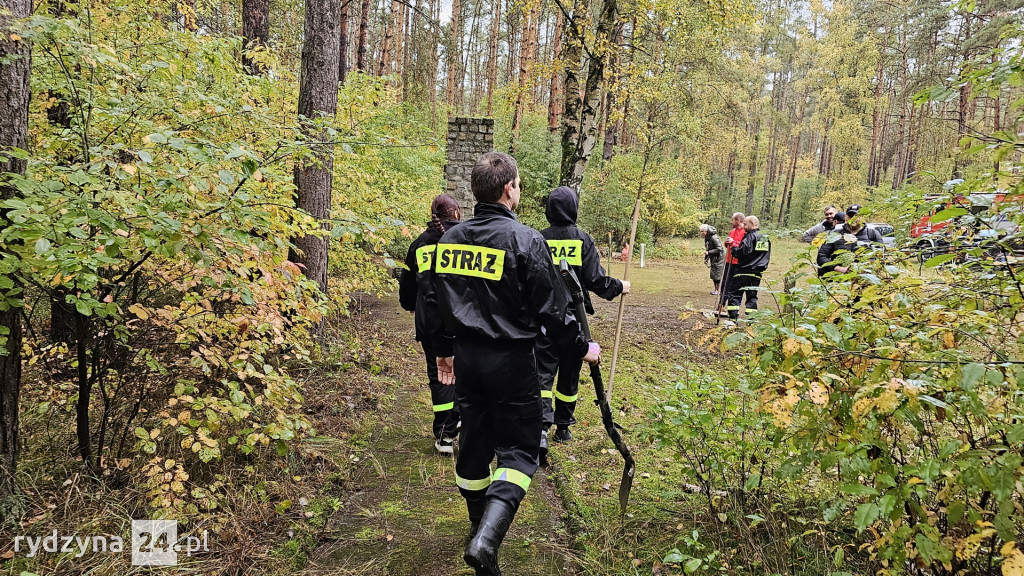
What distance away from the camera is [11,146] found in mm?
2291

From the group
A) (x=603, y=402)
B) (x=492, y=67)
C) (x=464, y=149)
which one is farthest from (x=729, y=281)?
(x=492, y=67)

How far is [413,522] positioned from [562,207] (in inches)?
94.4

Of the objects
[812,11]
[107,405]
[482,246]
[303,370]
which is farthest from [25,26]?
[812,11]

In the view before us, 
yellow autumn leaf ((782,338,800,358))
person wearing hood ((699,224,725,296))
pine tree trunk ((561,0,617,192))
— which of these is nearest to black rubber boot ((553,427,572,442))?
yellow autumn leaf ((782,338,800,358))

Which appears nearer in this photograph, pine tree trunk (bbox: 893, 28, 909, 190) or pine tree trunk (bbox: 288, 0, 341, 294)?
pine tree trunk (bbox: 288, 0, 341, 294)

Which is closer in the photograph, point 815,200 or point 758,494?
point 758,494

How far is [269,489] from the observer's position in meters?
3.14

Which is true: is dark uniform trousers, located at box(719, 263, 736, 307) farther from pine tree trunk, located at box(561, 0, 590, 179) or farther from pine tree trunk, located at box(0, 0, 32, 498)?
pine tree trunk, located at box(0, 0, 32, 498)

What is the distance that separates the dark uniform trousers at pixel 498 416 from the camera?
8.21ft

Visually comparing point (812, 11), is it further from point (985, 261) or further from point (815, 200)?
point (985, 261)

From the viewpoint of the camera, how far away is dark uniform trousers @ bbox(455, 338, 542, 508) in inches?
98.6

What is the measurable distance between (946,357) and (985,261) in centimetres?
46

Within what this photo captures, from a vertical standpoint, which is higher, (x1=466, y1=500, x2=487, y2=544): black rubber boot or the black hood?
the black hood

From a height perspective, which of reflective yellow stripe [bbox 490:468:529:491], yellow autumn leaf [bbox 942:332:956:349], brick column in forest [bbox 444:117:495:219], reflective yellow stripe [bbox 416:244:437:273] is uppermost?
brick column in forest [bbox 444:117:495:219]
